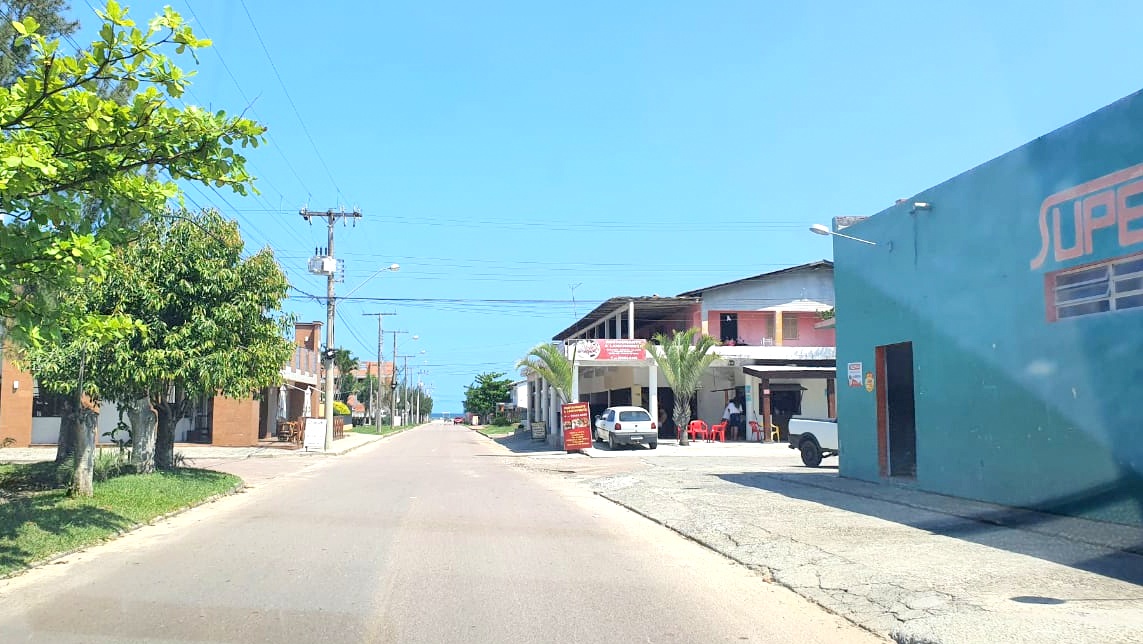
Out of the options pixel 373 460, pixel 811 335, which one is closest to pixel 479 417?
pixel 811 335

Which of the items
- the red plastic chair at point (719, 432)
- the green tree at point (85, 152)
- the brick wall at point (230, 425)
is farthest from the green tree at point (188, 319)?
the red plastic chair at point (719, 432)

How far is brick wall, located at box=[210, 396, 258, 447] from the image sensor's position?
39500mm

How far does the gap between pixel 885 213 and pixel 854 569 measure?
9.47 metres

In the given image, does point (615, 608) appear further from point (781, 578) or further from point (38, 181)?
point (38, 181)

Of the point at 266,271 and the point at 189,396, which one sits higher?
the point at 266,271

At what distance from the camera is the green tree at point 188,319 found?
17.0 m

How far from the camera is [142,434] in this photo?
18391 millimetres

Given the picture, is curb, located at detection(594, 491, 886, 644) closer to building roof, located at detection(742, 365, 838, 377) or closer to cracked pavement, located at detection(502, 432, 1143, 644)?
cracked pavement, located at detection(502, 432, 1143, 644)

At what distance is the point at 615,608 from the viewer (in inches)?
307

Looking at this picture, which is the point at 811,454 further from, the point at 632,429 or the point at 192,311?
the point at 192,311

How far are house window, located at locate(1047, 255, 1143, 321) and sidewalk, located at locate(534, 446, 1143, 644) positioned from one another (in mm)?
2782

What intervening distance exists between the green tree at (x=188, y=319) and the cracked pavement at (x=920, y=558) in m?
8.29

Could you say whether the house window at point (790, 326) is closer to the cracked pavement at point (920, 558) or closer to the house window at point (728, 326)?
the house window at point (728, 326)

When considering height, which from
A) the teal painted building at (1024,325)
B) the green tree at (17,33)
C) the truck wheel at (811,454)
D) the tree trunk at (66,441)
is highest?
the green tree at (17,33)
